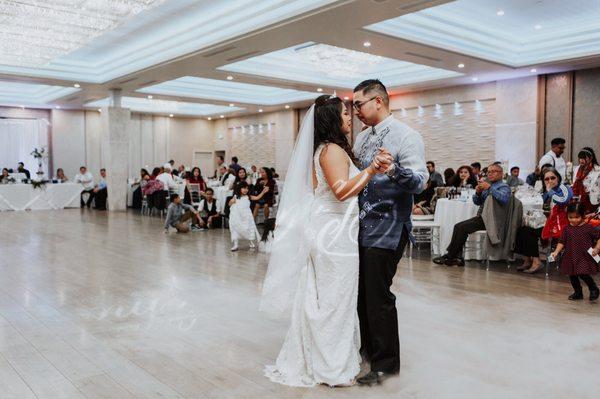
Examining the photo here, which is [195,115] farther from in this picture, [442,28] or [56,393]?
[56,393]

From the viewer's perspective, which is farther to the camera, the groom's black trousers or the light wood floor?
the groom's black trousers

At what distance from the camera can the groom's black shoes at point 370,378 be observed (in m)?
3.06

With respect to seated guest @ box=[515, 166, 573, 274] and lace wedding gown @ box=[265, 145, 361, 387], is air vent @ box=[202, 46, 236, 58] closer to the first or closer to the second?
seated guest @ box=[515, 166, 573, 274]

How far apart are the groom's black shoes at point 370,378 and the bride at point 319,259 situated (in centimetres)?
5

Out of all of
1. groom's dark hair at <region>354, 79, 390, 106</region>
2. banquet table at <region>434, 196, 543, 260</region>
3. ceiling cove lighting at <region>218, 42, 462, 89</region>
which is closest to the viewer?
groom's dark hair at <region>354, 79, 390, 106</region>

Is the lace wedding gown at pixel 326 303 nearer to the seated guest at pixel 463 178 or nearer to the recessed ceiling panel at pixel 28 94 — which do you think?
the seated guest at pixel 463 178

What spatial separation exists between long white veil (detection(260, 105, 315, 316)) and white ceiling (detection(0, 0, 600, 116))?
4.63 m

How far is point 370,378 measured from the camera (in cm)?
308

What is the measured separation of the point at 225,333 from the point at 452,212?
4.48 meters

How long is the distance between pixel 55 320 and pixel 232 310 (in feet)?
4.68

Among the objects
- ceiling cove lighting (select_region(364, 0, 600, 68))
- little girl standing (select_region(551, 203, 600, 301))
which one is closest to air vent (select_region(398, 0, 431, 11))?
ceiling cove lighting (select_region(364, 0, 600, 68))

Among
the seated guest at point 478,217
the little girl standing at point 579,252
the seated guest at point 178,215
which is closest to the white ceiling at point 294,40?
the seated guest at point 478,217

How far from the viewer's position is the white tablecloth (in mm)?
15406

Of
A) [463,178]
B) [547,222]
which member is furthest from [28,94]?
[547,222]
